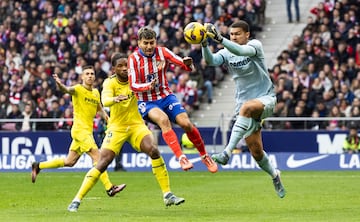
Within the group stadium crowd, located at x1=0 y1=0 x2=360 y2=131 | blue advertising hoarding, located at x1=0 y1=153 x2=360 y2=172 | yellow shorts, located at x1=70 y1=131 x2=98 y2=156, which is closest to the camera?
yellow shorts, located at x1=70 y1=131 x2=98 y2=156

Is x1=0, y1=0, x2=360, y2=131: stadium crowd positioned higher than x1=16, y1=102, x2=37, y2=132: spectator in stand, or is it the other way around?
x1=0, y1=0, x2=360, y2=131: stadium crowd

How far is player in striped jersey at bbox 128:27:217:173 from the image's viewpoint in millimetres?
15578

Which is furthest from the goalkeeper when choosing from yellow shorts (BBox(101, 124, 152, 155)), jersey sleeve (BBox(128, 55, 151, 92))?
yellow shorts (BBox(101, 124, 152, 155))

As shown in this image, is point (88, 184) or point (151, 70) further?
point (151, 70)

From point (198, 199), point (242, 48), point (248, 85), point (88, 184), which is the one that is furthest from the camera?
point (198, 199)

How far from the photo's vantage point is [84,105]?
20000 millimetres

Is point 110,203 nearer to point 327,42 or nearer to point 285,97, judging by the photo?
point 285,97

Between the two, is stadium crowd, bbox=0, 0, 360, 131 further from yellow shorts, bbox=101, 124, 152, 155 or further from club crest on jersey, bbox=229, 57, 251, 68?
yellow shorts, bbox=101, 124, 152, 155

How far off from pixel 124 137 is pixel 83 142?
4018 millimetres

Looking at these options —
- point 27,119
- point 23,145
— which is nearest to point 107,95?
point 23,145

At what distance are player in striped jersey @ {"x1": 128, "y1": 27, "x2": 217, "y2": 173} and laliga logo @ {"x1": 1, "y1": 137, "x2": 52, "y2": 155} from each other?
16110mm

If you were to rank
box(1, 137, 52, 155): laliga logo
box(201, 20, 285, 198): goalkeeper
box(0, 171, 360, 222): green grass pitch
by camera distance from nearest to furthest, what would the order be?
box(0, 171, 360, 222): green grass pitch → box(201, 20, 285, 198): goalkeeper → box(1, 137, 52, 155): laliga logo

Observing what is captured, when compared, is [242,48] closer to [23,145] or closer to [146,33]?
[146,33]

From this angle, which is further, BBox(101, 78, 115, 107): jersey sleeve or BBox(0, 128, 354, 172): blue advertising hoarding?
BBox(0, 128, 354, 172): blue advertising hoarding
